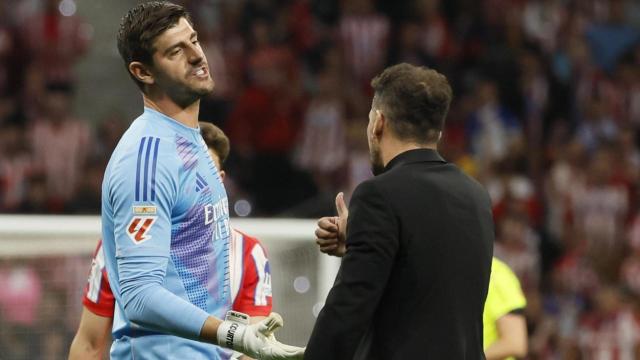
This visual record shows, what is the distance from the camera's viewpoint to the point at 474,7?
11445mm

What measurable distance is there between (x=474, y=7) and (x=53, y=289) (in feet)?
22.5

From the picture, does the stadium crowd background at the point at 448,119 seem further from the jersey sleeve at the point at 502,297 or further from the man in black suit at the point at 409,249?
the man in black suit at the point at 409,249

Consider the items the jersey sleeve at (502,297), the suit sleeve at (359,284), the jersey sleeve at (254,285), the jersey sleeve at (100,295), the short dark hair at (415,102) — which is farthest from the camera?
the jersey sleeve at (502,297)

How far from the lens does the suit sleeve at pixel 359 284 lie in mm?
2988

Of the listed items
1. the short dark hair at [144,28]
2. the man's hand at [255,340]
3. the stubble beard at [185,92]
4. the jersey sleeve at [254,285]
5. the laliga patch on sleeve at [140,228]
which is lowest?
the jersey sleeve at [254,285]

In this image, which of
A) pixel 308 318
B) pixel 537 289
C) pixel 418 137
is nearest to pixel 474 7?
pixel 537 289

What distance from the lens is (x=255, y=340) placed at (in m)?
3.01

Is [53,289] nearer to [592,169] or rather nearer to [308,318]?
[308,318]

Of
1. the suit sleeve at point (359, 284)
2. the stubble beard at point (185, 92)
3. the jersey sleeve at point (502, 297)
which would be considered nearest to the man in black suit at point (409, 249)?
the suit sleeve at point (359, 284)

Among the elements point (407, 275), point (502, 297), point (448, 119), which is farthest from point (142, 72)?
point (448, 119)

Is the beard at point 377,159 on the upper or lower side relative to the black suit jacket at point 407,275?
upper

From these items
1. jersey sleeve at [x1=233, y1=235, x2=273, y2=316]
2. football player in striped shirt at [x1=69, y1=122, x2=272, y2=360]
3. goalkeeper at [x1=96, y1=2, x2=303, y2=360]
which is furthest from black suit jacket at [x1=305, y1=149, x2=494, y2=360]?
jersey sleeve at [x1=233, y1=235, x2=273, y2=316]

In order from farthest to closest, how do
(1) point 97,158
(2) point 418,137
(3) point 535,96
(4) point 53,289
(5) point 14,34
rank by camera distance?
(3) point 535,96
(5) point 14,34
(1) point 97,158
(4) point 53,289
(2) point 418,137

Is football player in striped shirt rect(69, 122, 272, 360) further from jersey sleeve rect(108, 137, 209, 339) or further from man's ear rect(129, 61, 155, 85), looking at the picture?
jersey sleeve rect(108, 137, 209, 339)
